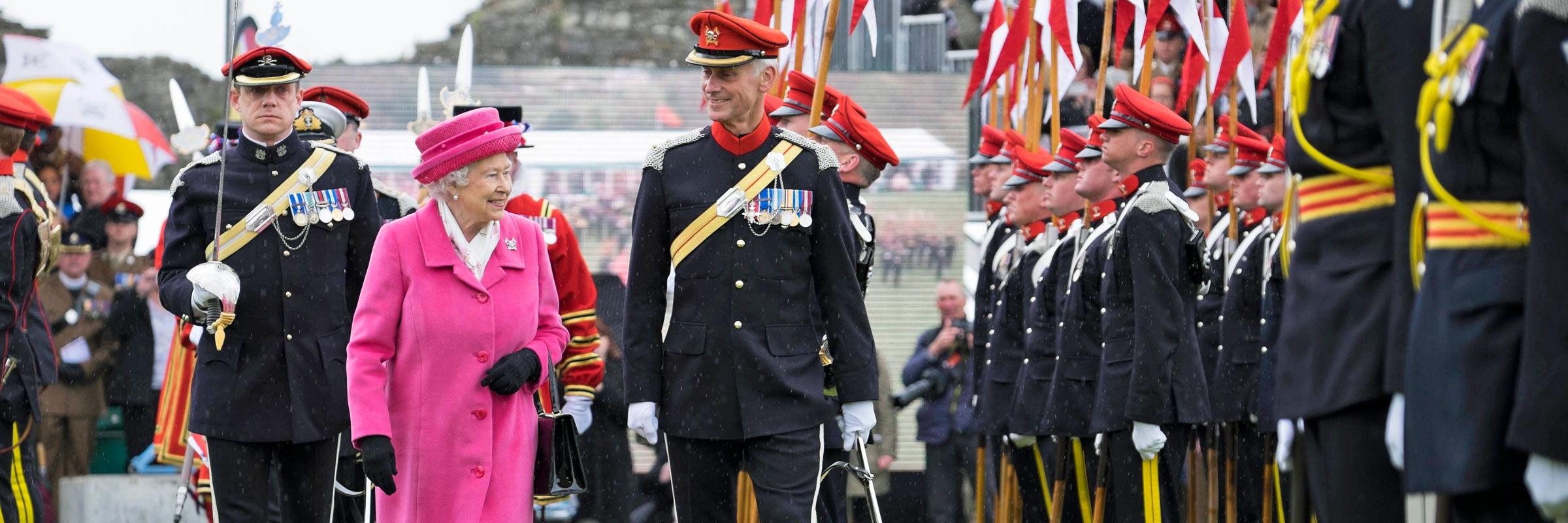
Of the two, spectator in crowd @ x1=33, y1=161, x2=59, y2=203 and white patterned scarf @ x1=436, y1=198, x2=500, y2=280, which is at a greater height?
white patterned scarf @ x1=436, y1=198, x2=500, y2=280

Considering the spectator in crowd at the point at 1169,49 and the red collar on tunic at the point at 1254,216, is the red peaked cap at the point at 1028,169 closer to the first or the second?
the red collar on tunic at the point at 1254,216

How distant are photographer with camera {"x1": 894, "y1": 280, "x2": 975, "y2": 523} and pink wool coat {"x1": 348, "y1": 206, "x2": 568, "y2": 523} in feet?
18.8

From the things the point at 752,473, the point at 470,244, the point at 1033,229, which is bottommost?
the point at 752,473

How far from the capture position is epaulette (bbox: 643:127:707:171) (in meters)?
5.29

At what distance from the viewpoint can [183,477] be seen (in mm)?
6152

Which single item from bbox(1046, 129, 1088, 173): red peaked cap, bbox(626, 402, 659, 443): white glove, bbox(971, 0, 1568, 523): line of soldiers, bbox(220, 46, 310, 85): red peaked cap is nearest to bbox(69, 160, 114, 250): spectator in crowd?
bbox(220, 46, 310, 85): red peaked cap

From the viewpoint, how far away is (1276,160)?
8633 millimetres

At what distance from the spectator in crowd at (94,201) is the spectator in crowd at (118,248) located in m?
0.03

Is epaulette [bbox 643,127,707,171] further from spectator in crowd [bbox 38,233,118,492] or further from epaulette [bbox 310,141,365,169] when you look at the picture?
spectator in crowd [bbox 38,233,118,492]

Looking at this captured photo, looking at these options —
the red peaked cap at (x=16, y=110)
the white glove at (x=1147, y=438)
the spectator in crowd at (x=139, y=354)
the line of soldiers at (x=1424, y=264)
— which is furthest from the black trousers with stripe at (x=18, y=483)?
the line of soldiers at (x=1424, y=264)

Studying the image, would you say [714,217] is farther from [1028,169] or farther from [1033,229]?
[1028,169]

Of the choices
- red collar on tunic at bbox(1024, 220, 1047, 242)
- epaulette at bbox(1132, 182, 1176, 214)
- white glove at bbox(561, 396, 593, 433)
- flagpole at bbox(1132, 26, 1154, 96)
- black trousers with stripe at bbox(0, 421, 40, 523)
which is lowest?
black trousers with stripe at bbox(0, 421, 40, 523)

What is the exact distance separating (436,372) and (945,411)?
6.04 m

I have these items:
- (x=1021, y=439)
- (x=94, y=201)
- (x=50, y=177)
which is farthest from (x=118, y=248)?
(x=1021, y=439)
